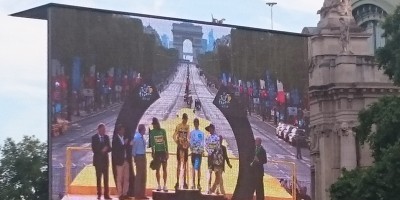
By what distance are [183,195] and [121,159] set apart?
10.1 ft

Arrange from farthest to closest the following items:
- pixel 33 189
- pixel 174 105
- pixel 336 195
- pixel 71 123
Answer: pixel 33 189 → pixel 174 105 → pixel 71 123 → pixel 336 195

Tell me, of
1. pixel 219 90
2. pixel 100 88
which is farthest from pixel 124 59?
pixel 219 90

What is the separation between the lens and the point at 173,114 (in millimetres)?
44969

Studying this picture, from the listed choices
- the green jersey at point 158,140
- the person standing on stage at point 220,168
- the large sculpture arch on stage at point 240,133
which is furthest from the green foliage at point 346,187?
the green jersey at point 158,140

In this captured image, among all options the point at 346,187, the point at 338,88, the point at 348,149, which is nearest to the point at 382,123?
the point at 346,187

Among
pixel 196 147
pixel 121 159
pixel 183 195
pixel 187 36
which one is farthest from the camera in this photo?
pixel 187 36

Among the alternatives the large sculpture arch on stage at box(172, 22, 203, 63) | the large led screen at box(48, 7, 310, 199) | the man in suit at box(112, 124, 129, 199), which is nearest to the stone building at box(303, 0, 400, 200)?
the large led screen at box(48, 7, 310, 199)

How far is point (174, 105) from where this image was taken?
45.0 meters

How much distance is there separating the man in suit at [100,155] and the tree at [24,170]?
17.3 meters

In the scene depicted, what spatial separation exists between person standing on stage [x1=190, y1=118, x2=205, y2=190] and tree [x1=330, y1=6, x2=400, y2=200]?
832cm

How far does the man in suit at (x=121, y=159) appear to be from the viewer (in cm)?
4312

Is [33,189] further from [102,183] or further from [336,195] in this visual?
[336,195]

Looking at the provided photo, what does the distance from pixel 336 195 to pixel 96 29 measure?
12.3 metres

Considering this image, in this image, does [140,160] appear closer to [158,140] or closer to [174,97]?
[158,140]
